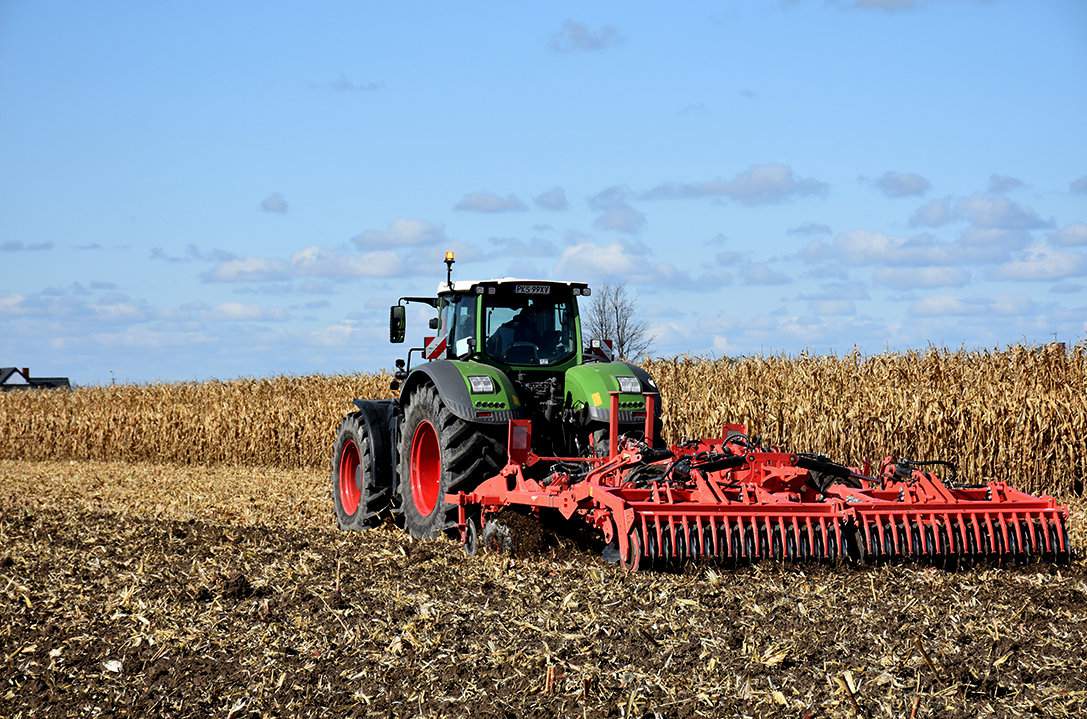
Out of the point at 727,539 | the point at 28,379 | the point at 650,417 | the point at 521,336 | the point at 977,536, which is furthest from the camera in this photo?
the point at 28,379

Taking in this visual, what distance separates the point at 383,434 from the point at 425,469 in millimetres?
798

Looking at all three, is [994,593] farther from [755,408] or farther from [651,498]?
[755,408]

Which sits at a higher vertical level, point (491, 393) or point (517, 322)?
point (517, 322)

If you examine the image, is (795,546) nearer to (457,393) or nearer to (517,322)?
(457,393)

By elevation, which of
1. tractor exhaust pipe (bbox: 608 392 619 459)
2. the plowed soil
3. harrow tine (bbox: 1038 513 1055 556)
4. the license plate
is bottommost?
the plowed soil

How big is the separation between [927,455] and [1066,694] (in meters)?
9.15

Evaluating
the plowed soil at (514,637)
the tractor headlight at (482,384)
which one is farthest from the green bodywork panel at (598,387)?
the plowed soil at (514,637)

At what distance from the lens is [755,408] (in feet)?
51.2

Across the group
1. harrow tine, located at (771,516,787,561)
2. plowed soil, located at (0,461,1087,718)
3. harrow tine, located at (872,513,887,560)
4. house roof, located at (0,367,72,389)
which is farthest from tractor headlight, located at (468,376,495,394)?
house roof, located at (0,367,72,389)

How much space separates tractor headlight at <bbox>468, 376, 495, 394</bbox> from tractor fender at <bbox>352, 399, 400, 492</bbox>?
5.33 feet

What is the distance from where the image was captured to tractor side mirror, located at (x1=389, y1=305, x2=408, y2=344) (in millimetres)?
10000

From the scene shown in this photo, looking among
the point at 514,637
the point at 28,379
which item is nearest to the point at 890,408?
the point at 514,637

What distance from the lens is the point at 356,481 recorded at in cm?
1101

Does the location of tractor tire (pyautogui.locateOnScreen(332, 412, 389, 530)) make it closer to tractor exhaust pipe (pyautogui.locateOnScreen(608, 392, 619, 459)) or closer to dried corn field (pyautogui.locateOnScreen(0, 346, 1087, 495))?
tractor exhaust pipe (pyautogui.locateOnScreen(608, 392, 619, 459))
